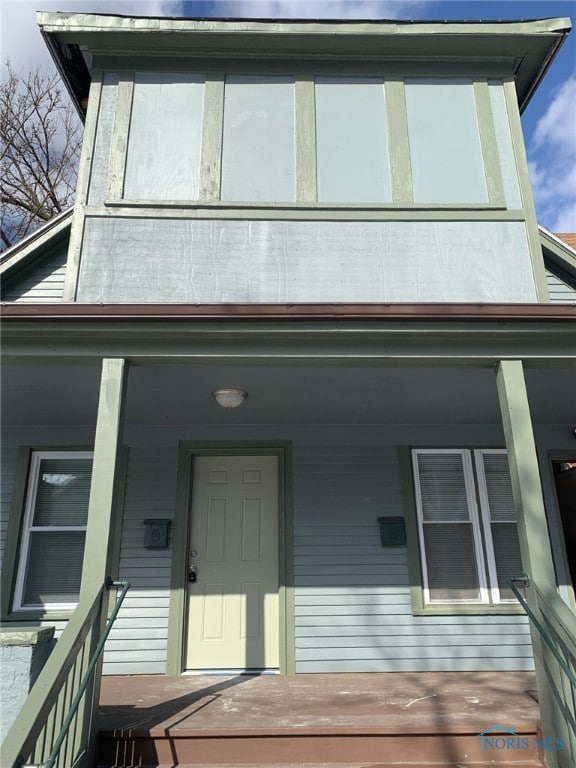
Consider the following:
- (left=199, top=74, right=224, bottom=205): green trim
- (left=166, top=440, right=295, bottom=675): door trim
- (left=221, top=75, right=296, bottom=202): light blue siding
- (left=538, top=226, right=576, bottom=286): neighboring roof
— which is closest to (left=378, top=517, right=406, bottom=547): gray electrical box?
(left=166, top=440, right=295, bottom=675): door trim

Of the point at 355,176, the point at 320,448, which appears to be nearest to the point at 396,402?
the point at 320,448

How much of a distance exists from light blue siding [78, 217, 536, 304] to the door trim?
1777mm

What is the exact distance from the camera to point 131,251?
14.2ft

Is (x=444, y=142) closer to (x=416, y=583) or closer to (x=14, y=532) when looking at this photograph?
(x=416, y=583)

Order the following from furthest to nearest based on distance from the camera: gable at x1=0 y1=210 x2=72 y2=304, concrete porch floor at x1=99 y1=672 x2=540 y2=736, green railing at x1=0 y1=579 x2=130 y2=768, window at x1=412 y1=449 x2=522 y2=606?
window at x1=412 y1=449 x2=522 y2=606 < gable at x1=0 y1=210 x2=72 y2=304 < concrete porch floor at x1=99 y1=672 x2=540 y2=736 < green railing at x1=0 y1=579 x2=130 y2=768

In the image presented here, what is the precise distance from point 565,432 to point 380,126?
3485mm

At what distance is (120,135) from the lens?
4.69m

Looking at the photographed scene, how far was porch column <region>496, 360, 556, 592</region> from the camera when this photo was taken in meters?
3.40

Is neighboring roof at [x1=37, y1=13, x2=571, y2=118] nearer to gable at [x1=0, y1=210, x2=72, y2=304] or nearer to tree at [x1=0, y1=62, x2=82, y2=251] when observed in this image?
gable at [x1=0, y1=210, x2=72, y2=304]

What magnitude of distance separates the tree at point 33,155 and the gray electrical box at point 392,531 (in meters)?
11.2

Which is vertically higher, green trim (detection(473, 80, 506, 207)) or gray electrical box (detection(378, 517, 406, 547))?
green trim (detection(473, 80, 506, 207))

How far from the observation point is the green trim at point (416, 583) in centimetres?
517

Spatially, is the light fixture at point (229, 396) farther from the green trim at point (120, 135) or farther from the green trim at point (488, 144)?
the green trim at point (488, 144)

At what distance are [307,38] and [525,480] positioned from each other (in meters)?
4.04
